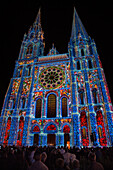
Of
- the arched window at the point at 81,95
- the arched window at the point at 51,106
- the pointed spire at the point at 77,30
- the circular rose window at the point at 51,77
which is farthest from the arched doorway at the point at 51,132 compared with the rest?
the pointed spire at the point at 77,30

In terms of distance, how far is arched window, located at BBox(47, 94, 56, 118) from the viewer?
77.6 feet

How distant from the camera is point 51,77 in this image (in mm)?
27656

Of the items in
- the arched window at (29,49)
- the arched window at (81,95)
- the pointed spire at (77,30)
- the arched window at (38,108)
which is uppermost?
the pointed spire at (77,30)

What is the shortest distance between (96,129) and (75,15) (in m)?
33.6

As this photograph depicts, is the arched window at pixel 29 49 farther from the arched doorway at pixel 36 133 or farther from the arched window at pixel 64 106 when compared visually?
the arched doorway at pixel 36 133

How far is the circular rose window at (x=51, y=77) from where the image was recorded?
86.9ft

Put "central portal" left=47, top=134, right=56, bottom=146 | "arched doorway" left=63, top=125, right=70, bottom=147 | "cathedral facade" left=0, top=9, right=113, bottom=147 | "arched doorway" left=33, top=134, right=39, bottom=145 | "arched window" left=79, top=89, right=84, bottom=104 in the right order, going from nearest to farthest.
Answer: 1. "cathedral facade" left=0, top=9, right=113, bottom=147
2. "arched doorway" left=63, top=125, right=70, bottom=147
3. "central portal" left=47, top=134, right=56, bottom=146
4. "arched doorway" left=33, top=134, right=39, bottom=145
5. "arched window" left=79, top=89, right=84, bottom=104

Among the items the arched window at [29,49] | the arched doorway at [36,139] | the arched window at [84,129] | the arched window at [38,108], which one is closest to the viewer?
the arched window at [84,129]

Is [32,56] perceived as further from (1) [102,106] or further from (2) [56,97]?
(1) [102,106]

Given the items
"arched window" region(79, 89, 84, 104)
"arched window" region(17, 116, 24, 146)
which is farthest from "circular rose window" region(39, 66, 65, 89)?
"arched window" region(17, 116, 24, 146)

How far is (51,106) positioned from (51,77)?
6668mm

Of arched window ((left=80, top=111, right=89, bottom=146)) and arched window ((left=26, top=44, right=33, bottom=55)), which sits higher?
arched window ((left=26, top=44, right=33, bottom=55))

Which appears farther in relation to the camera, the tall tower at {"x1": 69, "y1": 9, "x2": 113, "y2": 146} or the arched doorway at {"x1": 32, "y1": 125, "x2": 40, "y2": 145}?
the arched doorway at {"x1": 32, "y1": 125, "x2": 40, "y2": 145}

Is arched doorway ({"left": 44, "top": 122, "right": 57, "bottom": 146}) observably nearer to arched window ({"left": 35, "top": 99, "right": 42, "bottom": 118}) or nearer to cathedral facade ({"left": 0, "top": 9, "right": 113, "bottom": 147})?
cathedral facade ({"left": 0, "top": 9, "right": 113, "bottom": 147})
